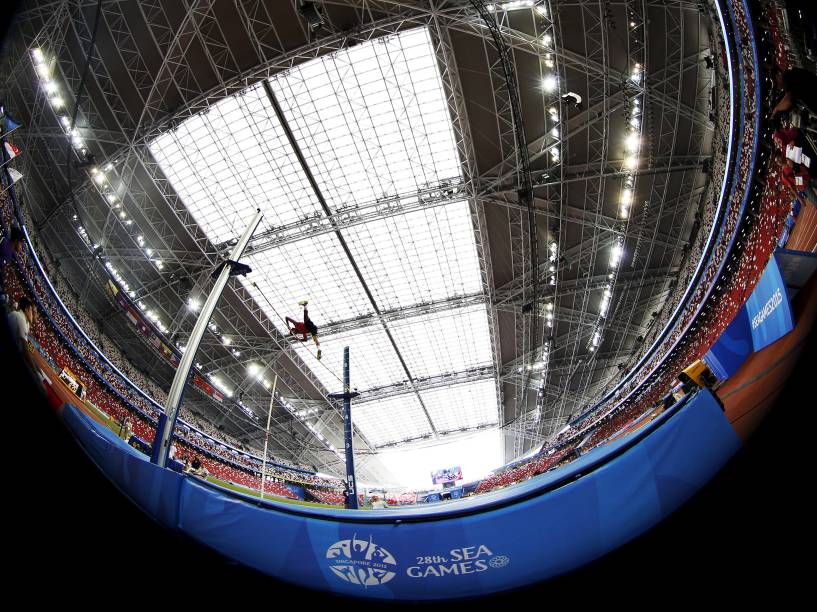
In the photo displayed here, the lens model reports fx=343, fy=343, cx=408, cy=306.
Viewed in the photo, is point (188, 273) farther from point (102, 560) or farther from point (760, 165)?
point (760, 165)

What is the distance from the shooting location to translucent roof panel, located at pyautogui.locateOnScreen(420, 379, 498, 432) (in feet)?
118

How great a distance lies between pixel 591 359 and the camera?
26562mm

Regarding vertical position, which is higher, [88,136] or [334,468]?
[88,136]

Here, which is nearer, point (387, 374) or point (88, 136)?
point (88, 136)

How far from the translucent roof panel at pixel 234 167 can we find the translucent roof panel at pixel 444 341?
480 inches

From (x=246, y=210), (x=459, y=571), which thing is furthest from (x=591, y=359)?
(x=459, y=571)

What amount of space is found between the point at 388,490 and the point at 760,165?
45.3 metres

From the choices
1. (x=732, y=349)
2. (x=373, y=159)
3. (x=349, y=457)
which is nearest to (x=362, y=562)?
(x=732, y=349)

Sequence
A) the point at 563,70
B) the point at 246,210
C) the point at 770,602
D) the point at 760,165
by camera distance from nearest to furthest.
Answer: the point at 770,602
the point at 760,165
the point at 563,70
the point at 246,210

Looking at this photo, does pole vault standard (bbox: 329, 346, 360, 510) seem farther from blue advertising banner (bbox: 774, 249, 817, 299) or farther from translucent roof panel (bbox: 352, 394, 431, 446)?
translucent roof panel (bbox: 352, 394, 431, 446)

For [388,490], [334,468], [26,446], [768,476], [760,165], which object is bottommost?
[768,476]

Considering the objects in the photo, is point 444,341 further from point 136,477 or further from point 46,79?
point 136,477

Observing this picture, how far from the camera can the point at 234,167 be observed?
18.8 meters

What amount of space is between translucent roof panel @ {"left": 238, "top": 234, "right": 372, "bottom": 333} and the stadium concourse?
280 inches
